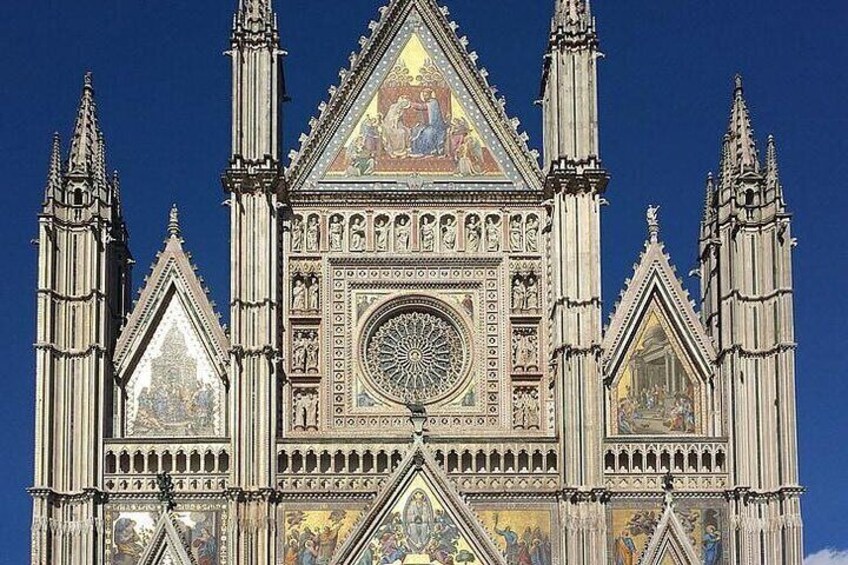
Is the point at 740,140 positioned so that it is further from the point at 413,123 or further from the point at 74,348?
the point at 74,348

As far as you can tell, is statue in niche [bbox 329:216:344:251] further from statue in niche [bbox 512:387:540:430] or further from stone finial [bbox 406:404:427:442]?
statue in niche [bbox 512:387:540:430]

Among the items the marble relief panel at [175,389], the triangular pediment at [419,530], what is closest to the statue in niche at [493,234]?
the triangular pediment at [419,530]

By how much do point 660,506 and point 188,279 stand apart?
9497mm

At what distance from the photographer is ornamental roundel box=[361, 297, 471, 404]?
34.9 m

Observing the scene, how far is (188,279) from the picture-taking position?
34.6 metres

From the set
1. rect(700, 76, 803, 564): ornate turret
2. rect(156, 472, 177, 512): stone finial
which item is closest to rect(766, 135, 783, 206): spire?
rect(700, 76, 803, 564): ornate turret

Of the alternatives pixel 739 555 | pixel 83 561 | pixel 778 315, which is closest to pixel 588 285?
pixel 778 315

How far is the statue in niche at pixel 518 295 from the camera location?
1383 inches

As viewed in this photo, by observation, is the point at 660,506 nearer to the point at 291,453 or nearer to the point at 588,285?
the point at 588,285

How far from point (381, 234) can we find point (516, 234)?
2.55 meters

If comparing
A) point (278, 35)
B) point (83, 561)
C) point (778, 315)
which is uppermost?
point (278, 35)

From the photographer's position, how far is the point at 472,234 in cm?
3547

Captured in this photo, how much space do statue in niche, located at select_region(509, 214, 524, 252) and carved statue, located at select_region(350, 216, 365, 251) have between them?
9.14ft

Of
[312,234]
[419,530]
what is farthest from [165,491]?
[312,234]
